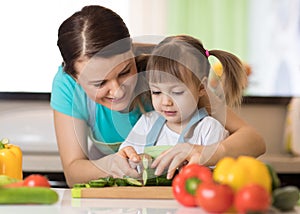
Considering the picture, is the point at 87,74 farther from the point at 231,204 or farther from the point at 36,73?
the point at 36,73

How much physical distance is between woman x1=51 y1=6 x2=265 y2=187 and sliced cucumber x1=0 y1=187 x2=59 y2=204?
0.36 m

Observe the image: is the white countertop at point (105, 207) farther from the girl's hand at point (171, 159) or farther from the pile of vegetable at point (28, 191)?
the girl's hand at point (171, 159)

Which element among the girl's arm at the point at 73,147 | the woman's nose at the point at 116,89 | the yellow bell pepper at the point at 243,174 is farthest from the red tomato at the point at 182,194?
the girl's arm at the point at 73,147

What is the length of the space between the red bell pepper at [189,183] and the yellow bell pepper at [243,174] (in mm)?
71

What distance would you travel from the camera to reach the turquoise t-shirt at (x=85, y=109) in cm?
238

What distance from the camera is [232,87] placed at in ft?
7.79

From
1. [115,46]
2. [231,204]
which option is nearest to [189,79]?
[115,46]

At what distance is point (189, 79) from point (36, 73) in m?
2.17

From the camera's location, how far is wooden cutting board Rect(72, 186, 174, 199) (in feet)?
5.98

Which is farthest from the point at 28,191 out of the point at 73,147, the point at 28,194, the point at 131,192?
the point at 73,147

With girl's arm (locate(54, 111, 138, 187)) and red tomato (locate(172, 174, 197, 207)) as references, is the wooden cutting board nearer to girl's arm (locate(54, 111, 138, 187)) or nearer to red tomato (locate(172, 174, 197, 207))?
red tomato (locate(172, 174, 197, 207))

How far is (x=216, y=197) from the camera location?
1371mm

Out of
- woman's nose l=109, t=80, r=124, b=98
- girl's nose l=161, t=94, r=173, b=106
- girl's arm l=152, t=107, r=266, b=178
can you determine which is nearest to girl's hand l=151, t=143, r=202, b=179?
girl's arm l=152, t=107, r=266, b=178

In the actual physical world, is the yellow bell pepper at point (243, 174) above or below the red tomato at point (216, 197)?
above
